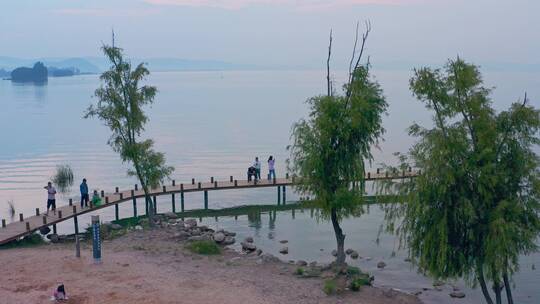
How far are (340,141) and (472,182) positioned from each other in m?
7.56

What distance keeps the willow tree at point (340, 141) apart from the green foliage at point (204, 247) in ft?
20.4

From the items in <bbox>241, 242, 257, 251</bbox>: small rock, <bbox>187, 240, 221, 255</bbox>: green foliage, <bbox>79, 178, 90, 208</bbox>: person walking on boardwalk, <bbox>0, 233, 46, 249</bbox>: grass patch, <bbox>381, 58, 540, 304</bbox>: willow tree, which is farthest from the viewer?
<bbox>79, 178, 90, 208</bbox>: person walking on boardwalk

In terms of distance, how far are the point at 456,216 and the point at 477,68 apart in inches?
198

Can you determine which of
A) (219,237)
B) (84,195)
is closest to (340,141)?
(219,237)

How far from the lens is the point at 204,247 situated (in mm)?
29562

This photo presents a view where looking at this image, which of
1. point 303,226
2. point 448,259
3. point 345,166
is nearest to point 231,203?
point 303,226

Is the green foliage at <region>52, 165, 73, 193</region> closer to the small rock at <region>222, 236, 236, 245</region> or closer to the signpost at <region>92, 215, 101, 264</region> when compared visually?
the small rock at <region>222, 236, 236, 245</region>

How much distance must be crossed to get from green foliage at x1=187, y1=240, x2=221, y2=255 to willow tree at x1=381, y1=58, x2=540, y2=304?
39.6ft

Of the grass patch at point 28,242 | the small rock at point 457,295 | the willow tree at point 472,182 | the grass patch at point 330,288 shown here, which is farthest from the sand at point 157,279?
the willow tree at point 472,182

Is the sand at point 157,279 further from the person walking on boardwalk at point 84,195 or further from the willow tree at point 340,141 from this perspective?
the person walking on boardwalk at point 84,195

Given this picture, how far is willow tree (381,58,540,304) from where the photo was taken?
1894 cm

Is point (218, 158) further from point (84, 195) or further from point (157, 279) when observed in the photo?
point (157, 279)

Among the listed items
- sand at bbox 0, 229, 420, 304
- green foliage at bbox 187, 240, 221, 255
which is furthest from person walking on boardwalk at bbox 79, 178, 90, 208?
green foliage at bbox 187, 240, 221, 255

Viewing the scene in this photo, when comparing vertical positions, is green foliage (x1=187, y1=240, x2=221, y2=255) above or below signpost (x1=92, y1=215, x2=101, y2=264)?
below
